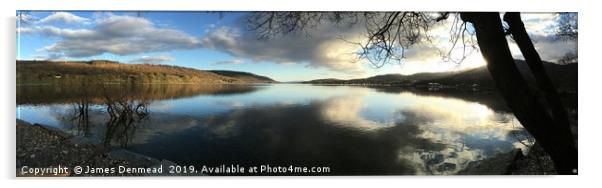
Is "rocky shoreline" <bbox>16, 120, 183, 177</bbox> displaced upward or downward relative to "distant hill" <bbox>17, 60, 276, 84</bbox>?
downward

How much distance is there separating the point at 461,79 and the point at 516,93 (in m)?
0.57

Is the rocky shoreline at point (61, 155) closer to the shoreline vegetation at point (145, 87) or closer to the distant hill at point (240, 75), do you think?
the shoreline vegetation at point (145, 87)

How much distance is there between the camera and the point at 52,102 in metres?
4.53

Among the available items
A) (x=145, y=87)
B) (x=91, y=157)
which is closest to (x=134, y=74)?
(x=145, y=87)

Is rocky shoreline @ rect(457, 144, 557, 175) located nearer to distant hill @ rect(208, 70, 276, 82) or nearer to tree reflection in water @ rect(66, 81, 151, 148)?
distant hill @ rect(208, 70, 276, 82)

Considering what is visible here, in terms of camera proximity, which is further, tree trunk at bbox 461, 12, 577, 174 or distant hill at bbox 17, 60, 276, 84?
distant hill at bbox 17, 60, 276, 84

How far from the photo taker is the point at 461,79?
15.3ft

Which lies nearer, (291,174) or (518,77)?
(518,77)

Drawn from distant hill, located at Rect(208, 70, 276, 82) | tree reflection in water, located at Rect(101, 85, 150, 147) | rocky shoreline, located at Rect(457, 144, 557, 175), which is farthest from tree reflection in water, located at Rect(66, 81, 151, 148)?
rocky shoreline, located at Rect(457, 144, 557, 175)

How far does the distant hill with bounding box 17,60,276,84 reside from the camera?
A: 448 cm

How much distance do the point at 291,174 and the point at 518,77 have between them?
218 cm

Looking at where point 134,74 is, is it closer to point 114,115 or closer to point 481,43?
point 114,115
